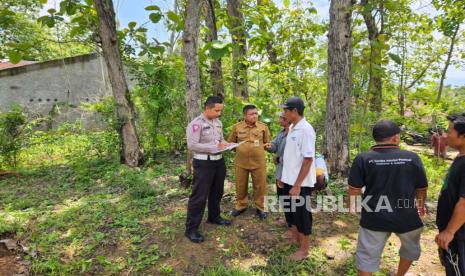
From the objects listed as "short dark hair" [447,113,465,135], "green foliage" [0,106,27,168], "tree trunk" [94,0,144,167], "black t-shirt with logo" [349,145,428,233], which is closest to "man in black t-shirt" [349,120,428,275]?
"black t-shirt with logo" [349,145,428,233]

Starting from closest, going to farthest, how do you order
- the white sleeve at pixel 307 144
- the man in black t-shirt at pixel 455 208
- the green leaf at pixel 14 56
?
the man in black t-shirt at pixel 455 208
the white sleeve at pixel 307 144
the green leaf at pixel 14 56

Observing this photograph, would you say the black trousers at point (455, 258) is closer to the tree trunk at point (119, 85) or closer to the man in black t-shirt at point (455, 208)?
the man in black t-shirt at point (455, 208)

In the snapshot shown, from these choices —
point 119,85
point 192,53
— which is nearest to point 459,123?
point 192,53

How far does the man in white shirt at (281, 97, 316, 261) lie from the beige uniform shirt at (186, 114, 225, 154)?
0.90 meters

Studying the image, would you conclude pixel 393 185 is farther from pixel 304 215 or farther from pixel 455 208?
pixel 304 215

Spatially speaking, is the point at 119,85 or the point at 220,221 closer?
the point at 220,221

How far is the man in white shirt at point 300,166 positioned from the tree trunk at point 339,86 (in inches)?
81.3

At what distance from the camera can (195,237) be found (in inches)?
138

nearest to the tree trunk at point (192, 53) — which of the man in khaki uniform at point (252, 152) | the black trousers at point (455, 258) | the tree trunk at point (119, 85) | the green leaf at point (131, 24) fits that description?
the man in khaki uniform at point (252, 152)

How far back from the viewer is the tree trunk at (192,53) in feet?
13.3

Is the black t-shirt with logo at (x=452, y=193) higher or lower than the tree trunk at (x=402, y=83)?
lower

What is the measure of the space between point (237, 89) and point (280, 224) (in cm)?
341

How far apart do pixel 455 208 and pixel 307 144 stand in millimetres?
1267

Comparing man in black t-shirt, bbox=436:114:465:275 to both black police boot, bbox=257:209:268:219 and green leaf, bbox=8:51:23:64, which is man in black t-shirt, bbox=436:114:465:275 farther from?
green leaf, bbox=8:51:23:64
